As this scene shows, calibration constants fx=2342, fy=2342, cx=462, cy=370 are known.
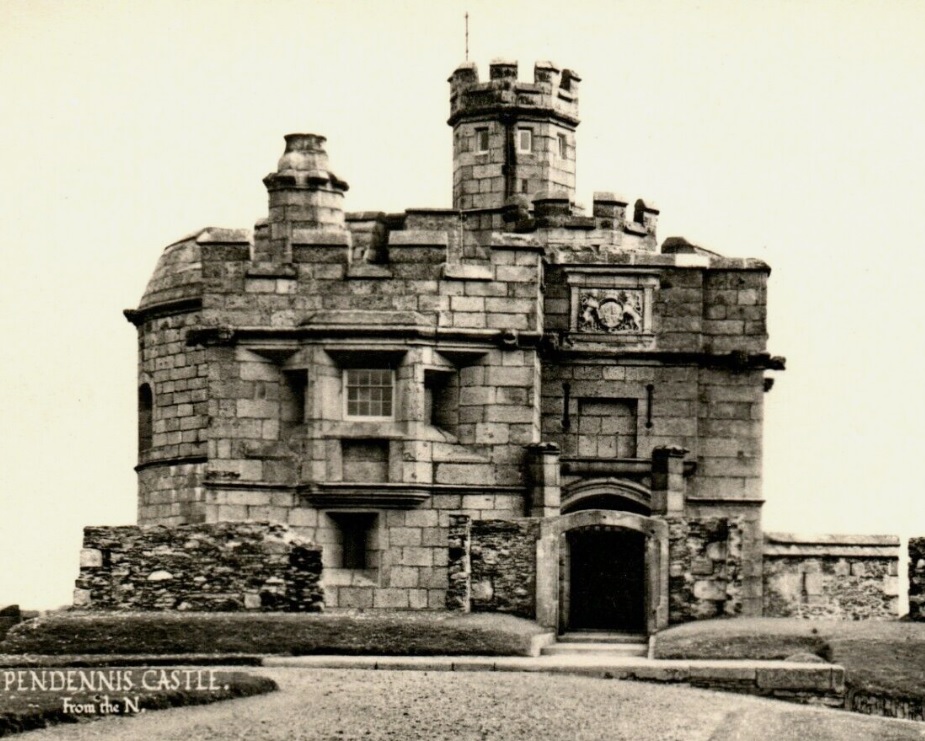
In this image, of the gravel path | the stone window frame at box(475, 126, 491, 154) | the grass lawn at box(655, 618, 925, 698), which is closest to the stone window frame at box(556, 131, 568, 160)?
the stone window frame at box(475, 126, 491, 154)

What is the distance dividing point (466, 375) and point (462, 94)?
36.4 feet

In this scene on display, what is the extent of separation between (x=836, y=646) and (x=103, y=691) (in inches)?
428

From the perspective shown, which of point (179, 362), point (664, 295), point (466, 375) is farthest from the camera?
point (179, 362)

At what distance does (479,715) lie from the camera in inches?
1032

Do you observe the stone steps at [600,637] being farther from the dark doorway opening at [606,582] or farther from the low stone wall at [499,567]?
the dark doorway opening at [606,582]

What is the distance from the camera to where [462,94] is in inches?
1953

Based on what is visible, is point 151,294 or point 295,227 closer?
point 295,227

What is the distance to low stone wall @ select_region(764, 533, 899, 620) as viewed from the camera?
133 ft

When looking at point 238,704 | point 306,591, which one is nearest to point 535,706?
point 238,704

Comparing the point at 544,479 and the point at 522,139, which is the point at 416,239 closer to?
the point at 544,479

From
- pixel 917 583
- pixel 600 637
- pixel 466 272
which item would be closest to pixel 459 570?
pixel 600 637

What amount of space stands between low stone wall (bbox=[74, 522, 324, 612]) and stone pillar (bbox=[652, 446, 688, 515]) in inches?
332

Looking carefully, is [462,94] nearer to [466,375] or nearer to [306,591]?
[466,375]

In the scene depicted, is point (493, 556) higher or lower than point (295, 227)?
lower
